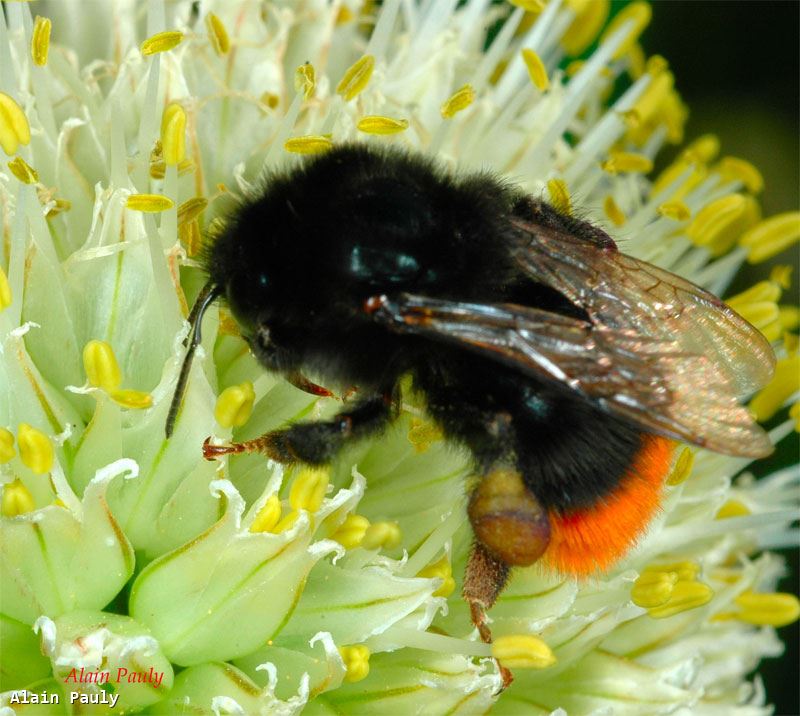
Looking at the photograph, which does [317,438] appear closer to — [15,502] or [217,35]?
[15,502]

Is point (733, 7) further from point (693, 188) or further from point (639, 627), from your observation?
point (639, 627)

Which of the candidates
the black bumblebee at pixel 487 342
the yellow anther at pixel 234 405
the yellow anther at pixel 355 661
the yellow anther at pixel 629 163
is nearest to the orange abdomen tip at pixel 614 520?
the black bumblebee at pixel 487 342

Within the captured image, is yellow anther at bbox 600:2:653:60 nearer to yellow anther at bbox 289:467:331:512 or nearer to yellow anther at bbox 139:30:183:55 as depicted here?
yellow anther at bbox 139:30:183:55

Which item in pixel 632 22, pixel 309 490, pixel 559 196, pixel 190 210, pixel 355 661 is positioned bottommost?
pixel 355 661

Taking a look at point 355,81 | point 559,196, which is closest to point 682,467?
point 559,196

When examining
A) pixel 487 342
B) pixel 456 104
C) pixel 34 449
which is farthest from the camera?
pixel 456 104
